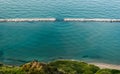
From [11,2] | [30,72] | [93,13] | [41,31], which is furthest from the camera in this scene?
[11,2]

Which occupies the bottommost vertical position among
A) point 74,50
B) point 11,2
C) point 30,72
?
point 74,50

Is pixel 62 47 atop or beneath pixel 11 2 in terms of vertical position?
beneath

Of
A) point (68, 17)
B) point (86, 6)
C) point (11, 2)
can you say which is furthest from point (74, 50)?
point (11, 2)

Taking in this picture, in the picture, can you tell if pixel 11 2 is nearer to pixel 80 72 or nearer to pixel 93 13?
pixel 93 13

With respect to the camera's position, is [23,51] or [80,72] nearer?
[80,72]

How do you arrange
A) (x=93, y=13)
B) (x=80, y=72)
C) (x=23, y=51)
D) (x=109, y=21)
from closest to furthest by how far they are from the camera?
(x=80, y=72)
(x=23, y=51)
(x=109, y=21)
(x=93, y=13)

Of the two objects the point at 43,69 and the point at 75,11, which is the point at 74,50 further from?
the point at 43,69
